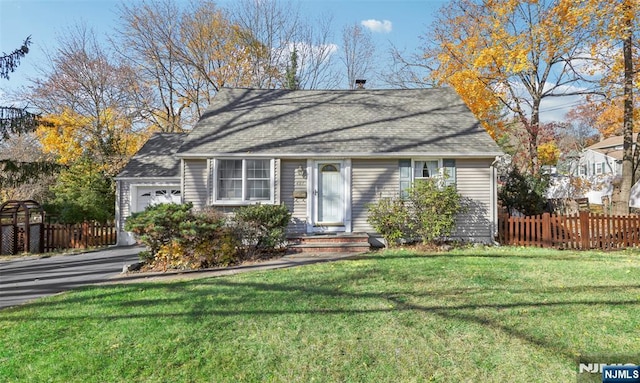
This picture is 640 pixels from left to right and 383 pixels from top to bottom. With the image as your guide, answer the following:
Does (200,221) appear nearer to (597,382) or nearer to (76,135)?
(597,382)

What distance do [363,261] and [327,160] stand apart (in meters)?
4.03

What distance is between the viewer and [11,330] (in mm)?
4781

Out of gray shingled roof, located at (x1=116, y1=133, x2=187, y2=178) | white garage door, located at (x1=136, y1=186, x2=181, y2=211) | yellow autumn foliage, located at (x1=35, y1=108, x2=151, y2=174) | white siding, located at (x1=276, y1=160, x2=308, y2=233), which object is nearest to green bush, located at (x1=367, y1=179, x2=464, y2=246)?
white siding, located at (x1=276, y1=160, x2=308, y2=233)

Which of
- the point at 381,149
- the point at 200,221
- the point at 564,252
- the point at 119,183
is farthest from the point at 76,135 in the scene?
the point at 564,252

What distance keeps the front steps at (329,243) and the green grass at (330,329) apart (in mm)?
3093

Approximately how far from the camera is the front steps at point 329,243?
10.2 meters

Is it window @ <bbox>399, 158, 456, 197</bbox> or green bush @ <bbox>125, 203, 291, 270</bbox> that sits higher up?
window @ <bbox>399, 158, 456, 197</bbox>

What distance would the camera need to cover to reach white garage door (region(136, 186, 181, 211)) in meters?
14.2

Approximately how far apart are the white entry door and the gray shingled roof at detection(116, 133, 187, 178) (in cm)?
640

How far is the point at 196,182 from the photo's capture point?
1149cm

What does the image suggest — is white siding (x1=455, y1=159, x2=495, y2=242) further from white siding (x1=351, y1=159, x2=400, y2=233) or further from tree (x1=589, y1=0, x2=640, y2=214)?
tree (x1=589, y1=0, x2=640, y2=214)

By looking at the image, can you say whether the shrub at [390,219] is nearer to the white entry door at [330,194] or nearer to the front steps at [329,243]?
the front steps at [329,243]

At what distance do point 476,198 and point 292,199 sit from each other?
591 cm

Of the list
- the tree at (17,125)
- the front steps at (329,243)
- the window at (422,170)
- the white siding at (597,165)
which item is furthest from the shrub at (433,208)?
the white siding at (597,165)
